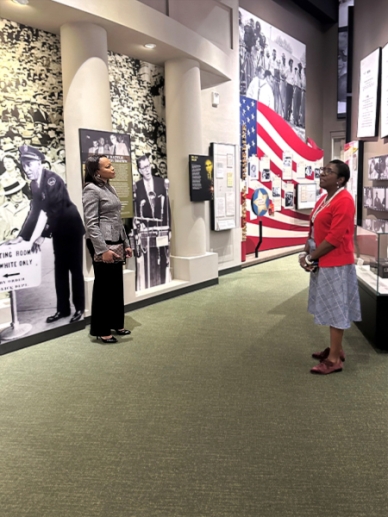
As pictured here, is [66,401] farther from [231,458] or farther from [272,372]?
[272,372]

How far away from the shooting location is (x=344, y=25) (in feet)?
38.9

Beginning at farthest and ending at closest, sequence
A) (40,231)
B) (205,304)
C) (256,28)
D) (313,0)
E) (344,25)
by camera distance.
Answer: (344,25), (313,0), (256,28), (205,304), (40,231)

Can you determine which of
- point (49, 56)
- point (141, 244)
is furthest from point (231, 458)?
point (49, 56)

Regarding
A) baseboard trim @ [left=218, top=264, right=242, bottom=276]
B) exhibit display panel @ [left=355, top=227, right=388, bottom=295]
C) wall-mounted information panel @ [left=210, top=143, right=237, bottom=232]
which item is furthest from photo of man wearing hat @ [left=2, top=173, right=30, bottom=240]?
baseboard trim @ [left=218, top=264, right=242, bottom=276]

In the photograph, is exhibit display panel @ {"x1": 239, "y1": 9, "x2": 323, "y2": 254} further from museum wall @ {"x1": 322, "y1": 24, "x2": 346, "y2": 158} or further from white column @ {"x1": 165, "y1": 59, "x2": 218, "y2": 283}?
white column @ {"x1": 165, "y1": 59, "x2": 218, "y2": 283}

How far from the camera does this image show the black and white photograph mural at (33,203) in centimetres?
415

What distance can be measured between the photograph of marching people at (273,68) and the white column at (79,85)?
462cm

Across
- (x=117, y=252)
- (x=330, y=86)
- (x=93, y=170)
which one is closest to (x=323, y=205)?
(x=117, y=252)

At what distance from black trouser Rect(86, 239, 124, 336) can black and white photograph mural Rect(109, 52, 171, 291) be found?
1379 millimetres

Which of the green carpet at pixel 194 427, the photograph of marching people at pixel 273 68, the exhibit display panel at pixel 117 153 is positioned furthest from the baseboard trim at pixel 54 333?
the photograph of marching people at pixel 273 68

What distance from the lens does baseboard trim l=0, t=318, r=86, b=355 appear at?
410cm

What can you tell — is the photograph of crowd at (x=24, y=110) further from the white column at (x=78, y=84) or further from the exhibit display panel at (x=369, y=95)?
the exhibit display panel at (x=369, y=95)

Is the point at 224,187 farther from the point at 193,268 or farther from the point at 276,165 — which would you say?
the point at 276,165

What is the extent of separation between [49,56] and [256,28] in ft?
19.1
